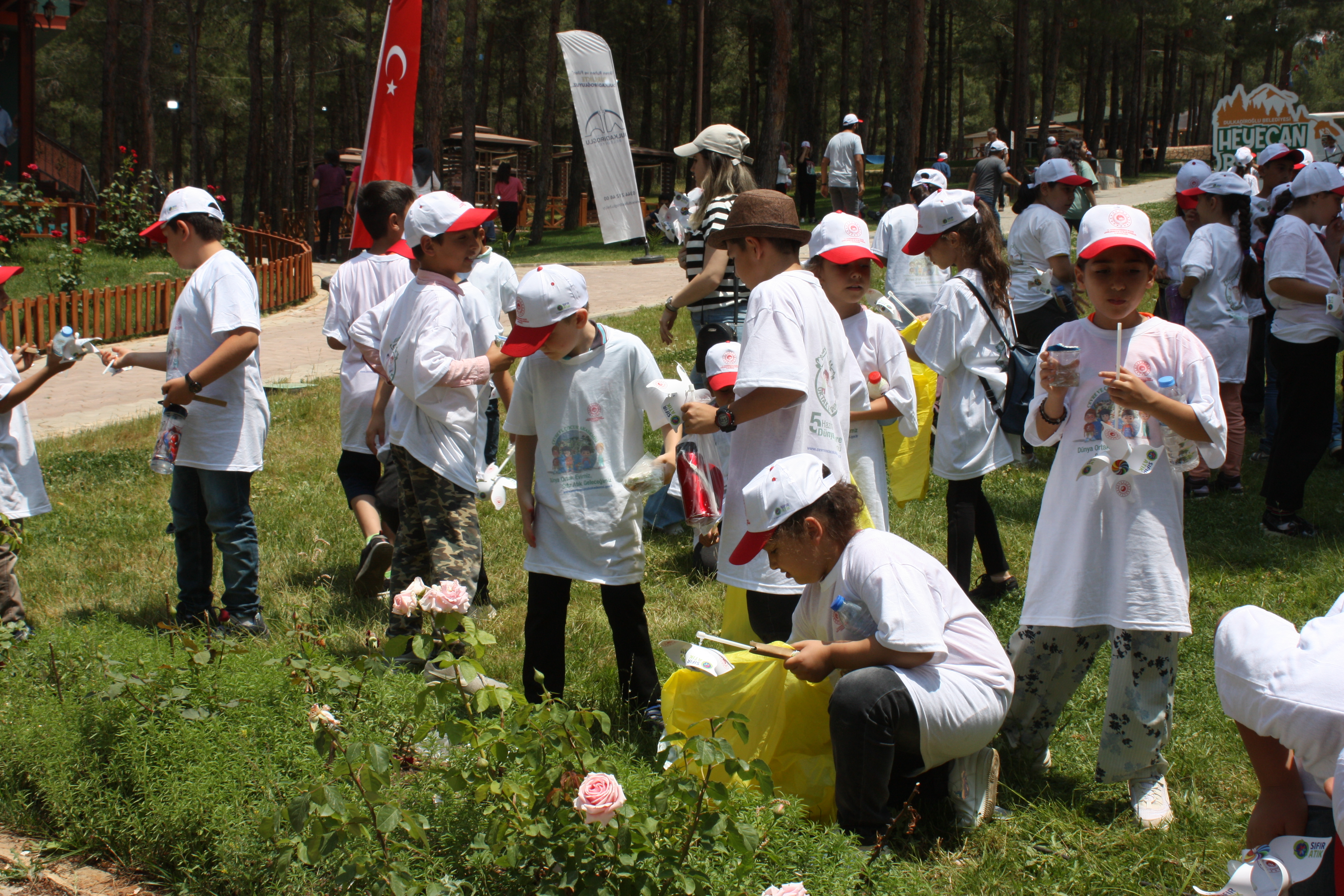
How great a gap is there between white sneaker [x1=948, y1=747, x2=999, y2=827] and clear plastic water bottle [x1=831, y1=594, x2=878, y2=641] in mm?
500

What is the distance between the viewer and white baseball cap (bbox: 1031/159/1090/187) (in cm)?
725

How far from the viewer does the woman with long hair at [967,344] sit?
475cm

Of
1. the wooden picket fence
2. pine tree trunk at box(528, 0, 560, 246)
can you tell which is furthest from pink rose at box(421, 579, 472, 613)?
pine tree trunk at box(528, 0, 560, 246)

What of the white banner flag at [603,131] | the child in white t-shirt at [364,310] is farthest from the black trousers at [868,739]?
the white banner flag at [603,131]

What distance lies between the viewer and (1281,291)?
5977 millimetres

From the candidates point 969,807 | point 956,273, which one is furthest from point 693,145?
point 969,807

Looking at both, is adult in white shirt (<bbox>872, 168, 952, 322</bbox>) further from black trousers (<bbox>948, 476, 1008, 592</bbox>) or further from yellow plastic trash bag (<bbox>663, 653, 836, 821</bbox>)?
yellow plastic trash bag (<bbox>663, 653, 836, 821</bbox>)

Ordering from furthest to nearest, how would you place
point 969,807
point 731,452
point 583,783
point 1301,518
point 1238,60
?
1. point 1238,60
2. point 1301,518
3. point 731,452
4. point 969,807
5. point 583,783

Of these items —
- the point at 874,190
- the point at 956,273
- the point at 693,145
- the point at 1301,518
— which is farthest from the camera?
the point at 874,190

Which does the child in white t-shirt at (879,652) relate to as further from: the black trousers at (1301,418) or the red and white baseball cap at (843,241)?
the black trousers at (1301,418)

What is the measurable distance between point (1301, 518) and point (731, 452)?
4605 millimetres

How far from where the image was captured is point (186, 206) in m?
4.73

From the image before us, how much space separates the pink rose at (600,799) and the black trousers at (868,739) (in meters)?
0.82

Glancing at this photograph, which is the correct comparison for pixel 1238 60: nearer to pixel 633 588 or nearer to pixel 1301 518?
pixel 1301 518
